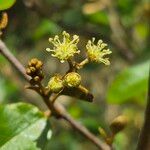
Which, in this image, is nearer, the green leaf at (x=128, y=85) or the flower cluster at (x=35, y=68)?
the flower cluster at (x=35, y=68)

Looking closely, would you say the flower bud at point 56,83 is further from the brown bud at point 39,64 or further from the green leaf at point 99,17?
the green leaf at point 99,17

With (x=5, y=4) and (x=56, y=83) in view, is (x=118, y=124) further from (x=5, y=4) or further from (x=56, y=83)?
(x=5, y=4)

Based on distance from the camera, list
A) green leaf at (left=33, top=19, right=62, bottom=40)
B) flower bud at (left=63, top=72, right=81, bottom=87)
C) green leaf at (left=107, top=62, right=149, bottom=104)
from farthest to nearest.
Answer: green leaf at (left=33, top=19, right=62, bottom=40) < green leaf at (left=107, top=62, right=149, bottom=104) < flower bud at (left=63, top=72, right=81, bottom=87)

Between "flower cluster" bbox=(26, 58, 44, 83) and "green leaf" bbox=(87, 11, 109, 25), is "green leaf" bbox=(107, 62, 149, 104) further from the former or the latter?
"flower cluster" bbox=(26, 58, 44, 83)

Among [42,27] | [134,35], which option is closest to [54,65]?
[134,35]

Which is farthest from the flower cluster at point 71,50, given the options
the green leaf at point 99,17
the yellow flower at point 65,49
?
the green leaf at point 99,17

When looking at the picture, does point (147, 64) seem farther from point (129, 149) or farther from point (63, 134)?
point (129, 149)

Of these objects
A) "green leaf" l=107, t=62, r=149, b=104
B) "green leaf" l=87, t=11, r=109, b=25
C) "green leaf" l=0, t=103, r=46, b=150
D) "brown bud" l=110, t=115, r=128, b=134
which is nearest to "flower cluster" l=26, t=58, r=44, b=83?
"green leaf" l=0, t=103, r=46, b=150
